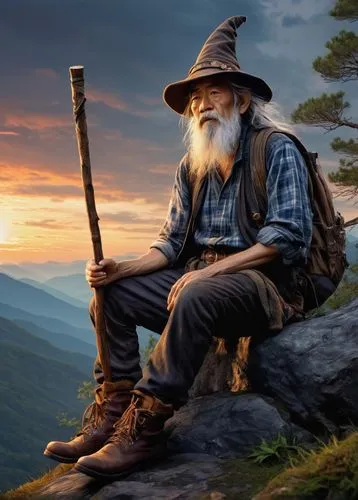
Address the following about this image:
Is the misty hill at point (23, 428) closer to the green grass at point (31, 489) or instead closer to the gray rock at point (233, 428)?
the green grass at point (31, 489)

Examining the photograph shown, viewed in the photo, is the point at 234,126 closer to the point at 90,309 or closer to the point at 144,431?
the point at 90,309

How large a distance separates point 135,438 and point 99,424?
65 centimetres

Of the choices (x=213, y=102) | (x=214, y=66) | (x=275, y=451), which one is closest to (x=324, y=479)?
(x=275, y=451)

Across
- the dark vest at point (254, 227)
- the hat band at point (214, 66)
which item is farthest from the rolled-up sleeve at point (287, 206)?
the hat band at point (214, 66)

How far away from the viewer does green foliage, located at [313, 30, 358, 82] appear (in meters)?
21.2

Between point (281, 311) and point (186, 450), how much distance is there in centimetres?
132

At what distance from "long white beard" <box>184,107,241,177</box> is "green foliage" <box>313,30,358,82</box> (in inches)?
660

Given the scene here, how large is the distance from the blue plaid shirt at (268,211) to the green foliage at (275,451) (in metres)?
1.40

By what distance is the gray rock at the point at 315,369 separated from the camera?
507cm

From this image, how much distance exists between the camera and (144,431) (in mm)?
4863

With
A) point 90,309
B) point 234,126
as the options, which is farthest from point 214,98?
point 90,309

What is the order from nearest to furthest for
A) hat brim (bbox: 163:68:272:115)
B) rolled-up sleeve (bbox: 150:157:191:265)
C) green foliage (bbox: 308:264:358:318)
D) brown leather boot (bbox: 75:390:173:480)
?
brown leather boot (bbox: 75:390:173:480), hat brim (bbox: 163:68:272:115), rolled-up sleeve (bbox: 150:157:191:265), green foliage (bbox: 308:264:358:318)

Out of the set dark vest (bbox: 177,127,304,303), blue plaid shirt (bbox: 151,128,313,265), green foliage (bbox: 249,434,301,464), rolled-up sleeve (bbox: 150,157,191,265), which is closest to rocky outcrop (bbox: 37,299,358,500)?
green foliage (bbox: 249,434,301,464)

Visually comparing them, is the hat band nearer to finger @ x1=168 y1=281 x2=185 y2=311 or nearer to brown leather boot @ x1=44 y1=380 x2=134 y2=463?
finger @ x1=168 y1=281 x2=185 y2=311
